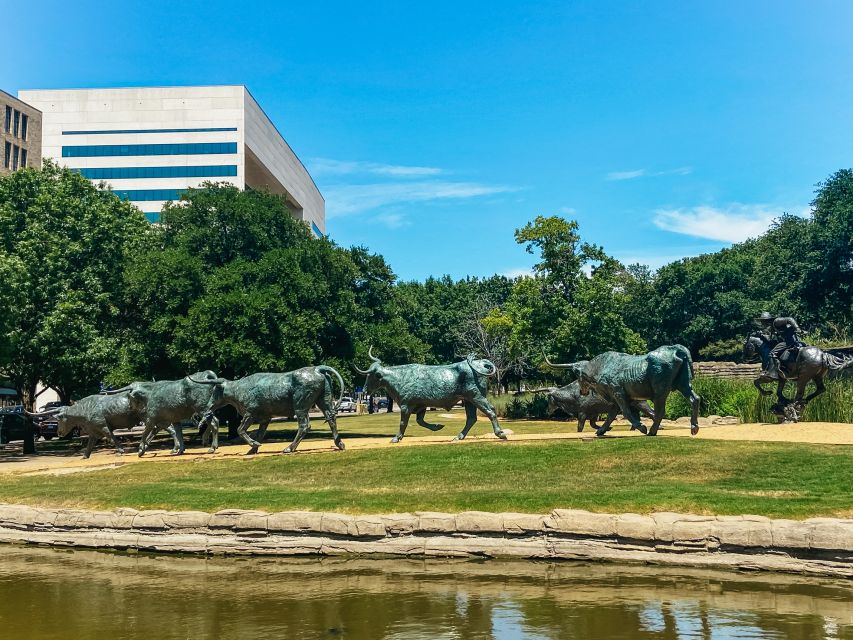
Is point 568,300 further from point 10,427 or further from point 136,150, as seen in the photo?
point 136,150

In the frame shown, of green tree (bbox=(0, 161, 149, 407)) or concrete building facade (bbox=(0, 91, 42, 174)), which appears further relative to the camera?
concrete building facade (bbox=(0, 91, 42, 174))

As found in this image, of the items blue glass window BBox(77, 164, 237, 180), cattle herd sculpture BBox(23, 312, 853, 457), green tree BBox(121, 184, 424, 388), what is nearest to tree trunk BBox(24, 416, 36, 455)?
green tree BBox(121, 184, 424, 388)

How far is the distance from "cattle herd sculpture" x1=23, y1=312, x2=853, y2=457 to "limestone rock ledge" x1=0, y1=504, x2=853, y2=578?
7.04 meters

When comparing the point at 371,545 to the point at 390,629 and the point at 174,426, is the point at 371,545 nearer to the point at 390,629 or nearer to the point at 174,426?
the point at 390,629

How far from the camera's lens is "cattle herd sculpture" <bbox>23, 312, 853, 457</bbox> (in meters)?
18.2

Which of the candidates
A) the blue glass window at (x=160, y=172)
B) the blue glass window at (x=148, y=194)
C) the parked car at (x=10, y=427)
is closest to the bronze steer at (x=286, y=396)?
the parked car at (x=10, y=427)

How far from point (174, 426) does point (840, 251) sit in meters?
36.6

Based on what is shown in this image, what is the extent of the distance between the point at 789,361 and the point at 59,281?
A: 82.9ft

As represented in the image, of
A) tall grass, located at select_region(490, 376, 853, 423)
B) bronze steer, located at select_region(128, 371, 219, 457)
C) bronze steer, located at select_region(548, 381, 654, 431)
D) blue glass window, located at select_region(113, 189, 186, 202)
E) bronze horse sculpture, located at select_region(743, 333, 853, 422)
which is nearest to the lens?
bronze steer, located at select_region(548, 381, 654, 431)

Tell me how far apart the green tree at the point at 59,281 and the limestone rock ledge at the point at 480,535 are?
47.4ft

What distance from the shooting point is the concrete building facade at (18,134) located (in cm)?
7000

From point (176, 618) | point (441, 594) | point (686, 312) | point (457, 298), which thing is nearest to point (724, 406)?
point (441, 594)

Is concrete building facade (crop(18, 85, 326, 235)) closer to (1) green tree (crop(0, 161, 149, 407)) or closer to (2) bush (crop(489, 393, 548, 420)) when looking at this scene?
(2) bush (crop(489, 393, 548, 420))

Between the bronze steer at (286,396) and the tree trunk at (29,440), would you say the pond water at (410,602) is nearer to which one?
the bronze steer at (286,396)
